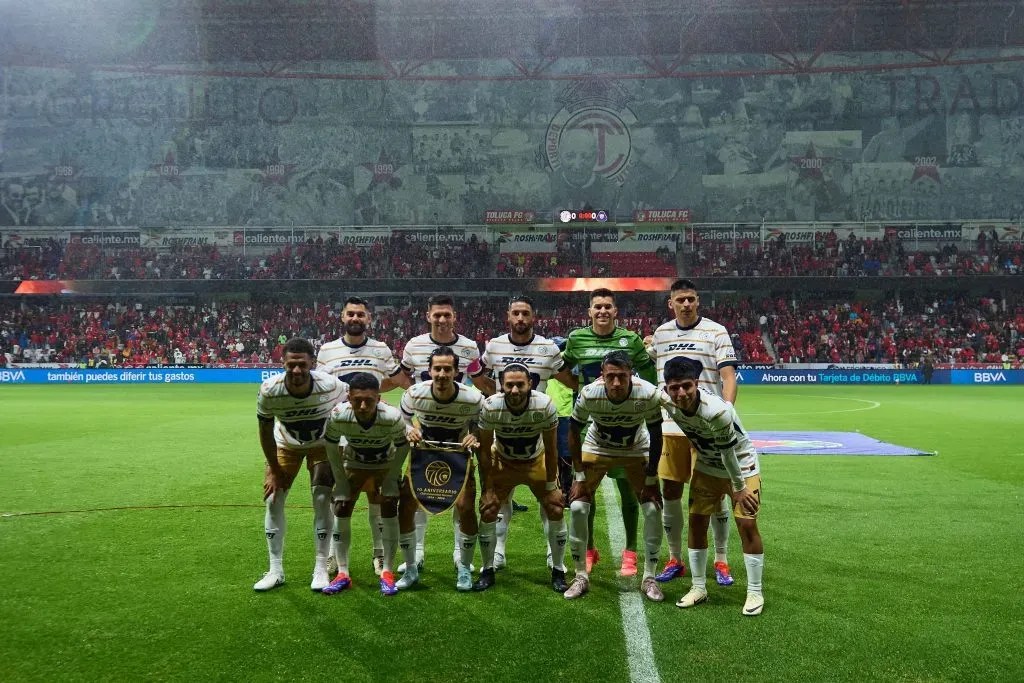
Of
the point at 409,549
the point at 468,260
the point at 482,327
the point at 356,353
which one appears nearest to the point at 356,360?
the point at 356,353

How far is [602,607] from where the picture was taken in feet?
19.7

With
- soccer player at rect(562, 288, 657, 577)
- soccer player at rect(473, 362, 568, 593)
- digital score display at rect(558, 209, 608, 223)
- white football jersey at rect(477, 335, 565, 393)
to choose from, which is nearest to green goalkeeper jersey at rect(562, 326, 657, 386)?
soccer player at rect(562, 288, 657, 577)

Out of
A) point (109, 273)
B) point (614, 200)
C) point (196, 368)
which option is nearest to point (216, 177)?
point (109, 273)

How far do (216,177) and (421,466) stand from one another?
44121mm

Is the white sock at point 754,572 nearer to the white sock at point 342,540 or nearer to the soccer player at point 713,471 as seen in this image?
the soccer player at point 713,471

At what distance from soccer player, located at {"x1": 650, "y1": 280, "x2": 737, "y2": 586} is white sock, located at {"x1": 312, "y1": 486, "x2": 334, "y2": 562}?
8.89ft

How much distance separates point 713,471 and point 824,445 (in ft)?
33.3

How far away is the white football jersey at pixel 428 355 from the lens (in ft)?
25.1

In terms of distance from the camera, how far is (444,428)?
22.2 ft

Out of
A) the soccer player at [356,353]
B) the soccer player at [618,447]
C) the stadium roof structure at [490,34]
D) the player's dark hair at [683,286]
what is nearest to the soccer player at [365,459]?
the soccer player at [356,353]

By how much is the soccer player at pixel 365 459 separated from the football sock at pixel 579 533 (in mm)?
1413

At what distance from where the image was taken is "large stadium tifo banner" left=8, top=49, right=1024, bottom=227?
45094 millimetres

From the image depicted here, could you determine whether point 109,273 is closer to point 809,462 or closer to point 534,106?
point 534,106

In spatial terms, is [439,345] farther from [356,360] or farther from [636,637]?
[636,637]
